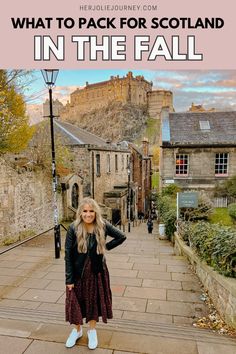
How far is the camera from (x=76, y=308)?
3.38 m

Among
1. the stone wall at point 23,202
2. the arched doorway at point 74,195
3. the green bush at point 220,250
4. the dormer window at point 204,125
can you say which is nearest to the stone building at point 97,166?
the arched doorway at point 74,195

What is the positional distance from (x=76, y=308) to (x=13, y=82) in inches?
407

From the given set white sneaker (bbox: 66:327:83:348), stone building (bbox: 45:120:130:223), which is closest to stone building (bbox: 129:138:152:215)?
stone building (bbox: 45:120:130:223)

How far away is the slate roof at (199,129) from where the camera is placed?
65.2ft

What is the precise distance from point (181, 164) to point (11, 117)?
12.8 meters

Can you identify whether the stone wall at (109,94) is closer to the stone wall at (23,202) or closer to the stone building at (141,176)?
the stone building at (141,176)

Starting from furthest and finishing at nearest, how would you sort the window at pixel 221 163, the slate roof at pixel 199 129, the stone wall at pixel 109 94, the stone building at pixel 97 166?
the stone wall at pixel 109 94
the stone building at pixel 97 166
the window at pixel 221 163
the slate roof at pixel 199 129

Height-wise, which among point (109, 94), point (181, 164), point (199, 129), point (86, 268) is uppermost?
point (109, 94)

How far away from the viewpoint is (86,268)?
3.33 m

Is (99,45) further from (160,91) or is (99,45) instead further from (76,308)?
(160,91)

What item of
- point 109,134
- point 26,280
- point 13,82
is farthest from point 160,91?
point 26,280

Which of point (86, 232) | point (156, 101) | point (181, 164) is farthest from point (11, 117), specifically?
point (156, 101)

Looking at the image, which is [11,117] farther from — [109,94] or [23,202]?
[109,94]

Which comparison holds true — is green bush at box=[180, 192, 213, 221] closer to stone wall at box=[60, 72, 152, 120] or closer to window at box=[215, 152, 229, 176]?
window at box=[215, 152, 229, 176]
